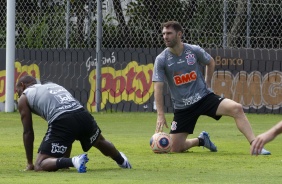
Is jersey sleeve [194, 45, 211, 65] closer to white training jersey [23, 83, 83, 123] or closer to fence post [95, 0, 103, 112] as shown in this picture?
white training jersey [23, 83, 83, 123]

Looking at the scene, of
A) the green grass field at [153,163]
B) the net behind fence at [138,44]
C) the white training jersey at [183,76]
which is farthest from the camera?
the net behind fence at [138,44]

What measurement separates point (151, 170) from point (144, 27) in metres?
12.9

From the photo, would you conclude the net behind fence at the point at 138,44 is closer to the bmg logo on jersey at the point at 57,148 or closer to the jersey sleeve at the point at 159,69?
the jersey sleeve at the point at 159,69

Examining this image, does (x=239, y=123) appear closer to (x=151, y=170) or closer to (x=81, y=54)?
(x=151, y=170)

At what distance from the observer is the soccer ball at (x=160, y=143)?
45.2 ft

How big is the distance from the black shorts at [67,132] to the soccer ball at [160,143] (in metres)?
2.39

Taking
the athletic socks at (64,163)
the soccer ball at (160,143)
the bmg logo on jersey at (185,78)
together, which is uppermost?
the bmg logo on jersey at (185,78)

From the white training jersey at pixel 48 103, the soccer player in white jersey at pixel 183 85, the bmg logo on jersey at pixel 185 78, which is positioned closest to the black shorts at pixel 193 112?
the soccer player in white jersey at pixel 183 85

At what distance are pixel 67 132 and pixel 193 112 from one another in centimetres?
330

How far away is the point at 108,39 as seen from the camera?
79.5ft

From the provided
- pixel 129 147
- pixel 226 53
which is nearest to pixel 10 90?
pixel 226 53

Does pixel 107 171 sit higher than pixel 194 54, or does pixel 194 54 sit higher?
pixel 194 54

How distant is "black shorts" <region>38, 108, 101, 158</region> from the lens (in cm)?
1123

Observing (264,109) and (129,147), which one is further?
(264,109)
